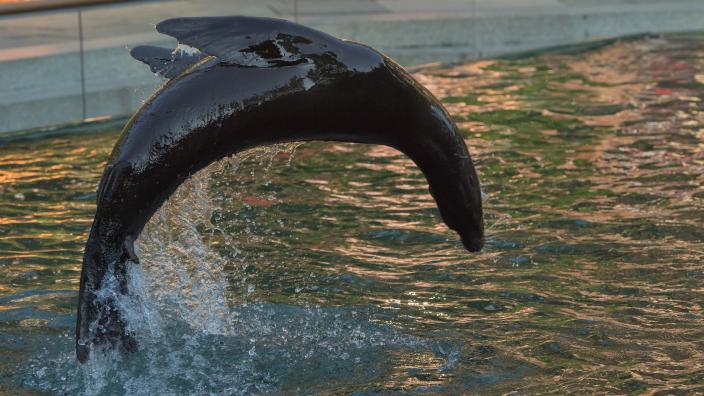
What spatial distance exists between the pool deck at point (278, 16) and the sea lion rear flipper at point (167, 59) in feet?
15.3

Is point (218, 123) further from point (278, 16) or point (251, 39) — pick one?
point (278, 16)

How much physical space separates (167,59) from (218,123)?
439mm

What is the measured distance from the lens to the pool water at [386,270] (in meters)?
6.49

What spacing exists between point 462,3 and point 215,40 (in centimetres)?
1010

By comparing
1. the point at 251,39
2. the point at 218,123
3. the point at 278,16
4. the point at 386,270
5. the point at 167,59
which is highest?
the point at 251,39

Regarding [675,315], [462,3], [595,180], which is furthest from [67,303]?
[462,3]

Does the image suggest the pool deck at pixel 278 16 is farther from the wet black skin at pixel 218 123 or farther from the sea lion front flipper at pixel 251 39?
the sea lion front flipper at pixel 251 39

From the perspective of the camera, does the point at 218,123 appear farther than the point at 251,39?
Yes

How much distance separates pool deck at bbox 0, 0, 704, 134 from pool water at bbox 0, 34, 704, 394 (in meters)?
0.79

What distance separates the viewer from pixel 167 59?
6234 millimetres

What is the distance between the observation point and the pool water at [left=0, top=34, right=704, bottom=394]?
6.49 metres

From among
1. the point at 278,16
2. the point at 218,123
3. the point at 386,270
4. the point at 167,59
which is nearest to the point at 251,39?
the point at 218,123

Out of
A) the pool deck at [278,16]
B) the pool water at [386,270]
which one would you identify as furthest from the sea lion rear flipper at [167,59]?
the pool deck at [278,16]

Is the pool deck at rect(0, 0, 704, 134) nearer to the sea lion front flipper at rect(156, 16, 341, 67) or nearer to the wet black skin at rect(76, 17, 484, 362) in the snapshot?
the wet black skin at rect(76, 17, 484, 362)
